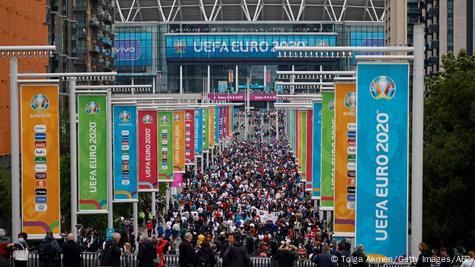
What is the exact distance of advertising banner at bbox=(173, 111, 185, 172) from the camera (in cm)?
5744

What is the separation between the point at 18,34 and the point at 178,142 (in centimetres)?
968

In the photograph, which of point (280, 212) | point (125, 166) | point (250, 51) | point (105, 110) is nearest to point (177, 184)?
point (280, 212)

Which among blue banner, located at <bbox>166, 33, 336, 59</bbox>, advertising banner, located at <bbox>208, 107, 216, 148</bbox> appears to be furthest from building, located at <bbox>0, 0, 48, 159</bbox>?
blue banner, located at <bbox>166, 33, 336, 59</bbox>

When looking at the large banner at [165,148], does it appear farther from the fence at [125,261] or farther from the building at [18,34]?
the fence at [125,261]

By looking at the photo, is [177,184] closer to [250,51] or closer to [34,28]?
[34,28]

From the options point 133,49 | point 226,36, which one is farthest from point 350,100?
point 133,49

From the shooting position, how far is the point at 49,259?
24.2m

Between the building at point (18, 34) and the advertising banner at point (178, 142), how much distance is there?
7829mm

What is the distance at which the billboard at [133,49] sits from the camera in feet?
609

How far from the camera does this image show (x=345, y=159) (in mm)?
28188

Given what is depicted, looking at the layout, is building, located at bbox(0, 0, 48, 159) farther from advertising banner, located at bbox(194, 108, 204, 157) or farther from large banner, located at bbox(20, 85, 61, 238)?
large banner, located at bbox(20, 85, 61, 238)

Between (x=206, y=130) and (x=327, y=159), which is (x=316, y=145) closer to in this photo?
(x=327, y=159)

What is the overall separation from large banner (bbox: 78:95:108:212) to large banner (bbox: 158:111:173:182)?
1601cm

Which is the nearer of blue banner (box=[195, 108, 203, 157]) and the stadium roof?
blue banner (box=[195, 108, 203, 157])
